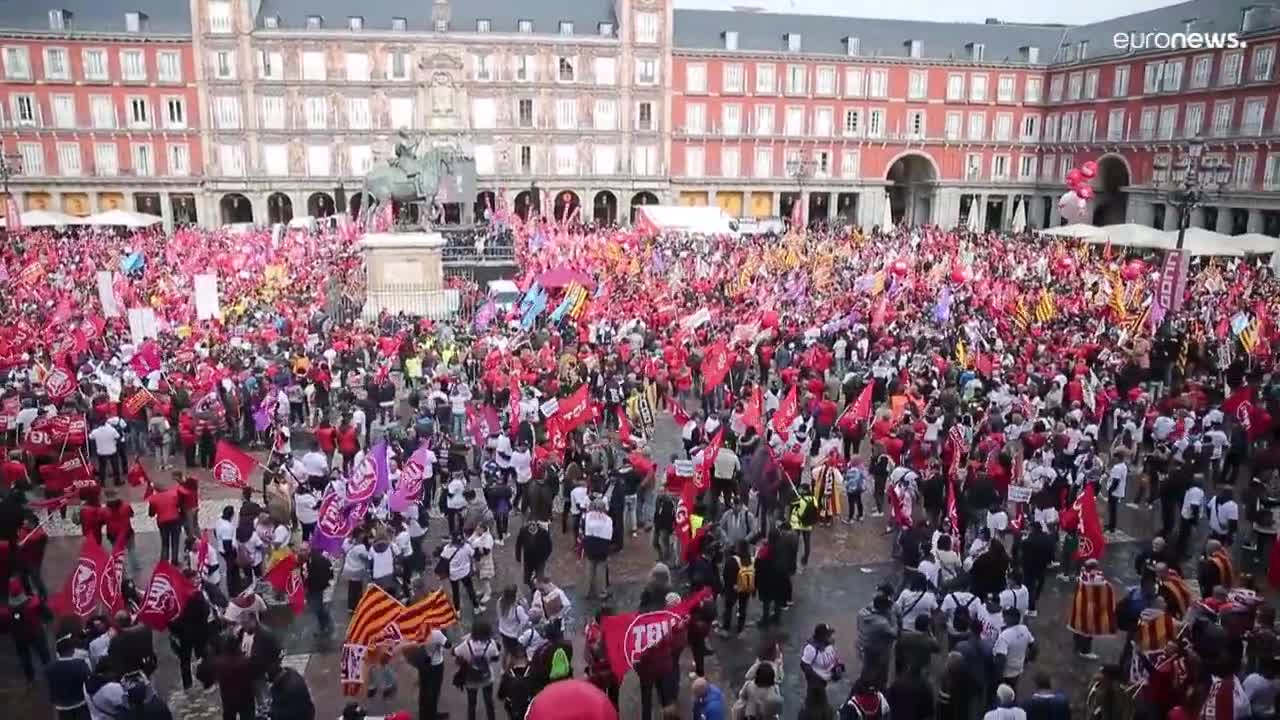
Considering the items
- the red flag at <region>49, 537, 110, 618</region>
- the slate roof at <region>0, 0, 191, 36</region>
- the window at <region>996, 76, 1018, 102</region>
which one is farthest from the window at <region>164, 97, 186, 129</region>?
the red flag at <region>49, 537, 110, 618</region>

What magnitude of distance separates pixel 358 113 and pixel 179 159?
35.7 feet

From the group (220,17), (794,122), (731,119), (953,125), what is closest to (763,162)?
(794,122)

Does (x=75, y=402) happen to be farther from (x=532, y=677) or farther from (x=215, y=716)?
(x=532, y=677)

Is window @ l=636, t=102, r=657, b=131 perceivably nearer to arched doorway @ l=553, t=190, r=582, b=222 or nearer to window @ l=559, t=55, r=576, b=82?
window @ l=559, t=55, r=576, b=82

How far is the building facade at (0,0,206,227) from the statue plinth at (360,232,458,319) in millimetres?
33323

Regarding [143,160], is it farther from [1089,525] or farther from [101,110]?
[1089,525]

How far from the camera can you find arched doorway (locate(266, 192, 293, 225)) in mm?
55656

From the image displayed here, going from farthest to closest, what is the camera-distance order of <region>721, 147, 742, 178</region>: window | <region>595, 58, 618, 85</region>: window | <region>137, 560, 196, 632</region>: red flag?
1. <region>721, 147, 742, 178</region>: window
2. <region>595, 58, 618, 85</region>: window
3. <region>137, 560, 196, 632</region>: red flag

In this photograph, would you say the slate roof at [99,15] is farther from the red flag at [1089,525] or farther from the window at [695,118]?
the red flag at [1089,525]

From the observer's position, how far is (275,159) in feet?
176

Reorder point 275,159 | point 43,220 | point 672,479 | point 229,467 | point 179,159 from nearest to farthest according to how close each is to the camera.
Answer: point 229,467 < point 672,479 < point 43,220 < point 275,159 < point 179,159

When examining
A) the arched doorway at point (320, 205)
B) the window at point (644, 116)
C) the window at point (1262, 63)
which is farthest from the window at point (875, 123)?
the arched doorway at point (320, 205)

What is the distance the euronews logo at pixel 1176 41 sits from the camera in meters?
46.1

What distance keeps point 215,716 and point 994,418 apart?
1155cm
